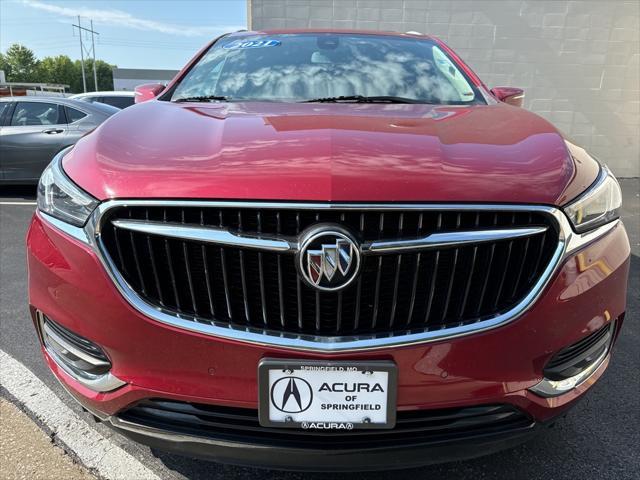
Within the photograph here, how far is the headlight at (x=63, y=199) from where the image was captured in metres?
1.49

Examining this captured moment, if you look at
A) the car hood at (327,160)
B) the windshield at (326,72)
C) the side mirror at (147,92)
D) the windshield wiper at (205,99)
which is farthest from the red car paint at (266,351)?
the side mirror at (147,92)

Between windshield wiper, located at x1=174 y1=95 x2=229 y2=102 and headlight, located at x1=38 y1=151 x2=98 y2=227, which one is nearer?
headlight, located at x1=38 y1=151 x2=98 y2=227

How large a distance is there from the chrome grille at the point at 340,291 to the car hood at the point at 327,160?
0.06 meters

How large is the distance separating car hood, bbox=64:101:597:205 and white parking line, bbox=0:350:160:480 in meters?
1.05

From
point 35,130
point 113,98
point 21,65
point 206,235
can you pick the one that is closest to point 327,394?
point 206,235

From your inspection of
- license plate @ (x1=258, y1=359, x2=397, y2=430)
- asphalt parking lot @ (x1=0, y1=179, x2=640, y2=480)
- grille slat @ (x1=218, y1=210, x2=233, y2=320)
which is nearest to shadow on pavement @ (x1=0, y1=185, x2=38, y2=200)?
asphalt parking lot @ (x1=0, y1=179, x2=640, y2=480)

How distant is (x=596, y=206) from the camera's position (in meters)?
1.58

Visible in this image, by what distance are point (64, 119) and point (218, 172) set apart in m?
6.85

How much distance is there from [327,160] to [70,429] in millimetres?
1595

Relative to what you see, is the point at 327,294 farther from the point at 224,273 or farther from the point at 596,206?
the point at 596,206

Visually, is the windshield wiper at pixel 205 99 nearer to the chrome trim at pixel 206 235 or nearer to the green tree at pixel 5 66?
the chrome trim at pixel 206 235

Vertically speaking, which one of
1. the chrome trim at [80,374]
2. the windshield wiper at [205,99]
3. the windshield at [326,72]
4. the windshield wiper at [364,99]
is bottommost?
the chrome trim at [80,374]

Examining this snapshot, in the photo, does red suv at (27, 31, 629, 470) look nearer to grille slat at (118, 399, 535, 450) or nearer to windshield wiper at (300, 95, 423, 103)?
grille slat at (118, 399, 535, 450)

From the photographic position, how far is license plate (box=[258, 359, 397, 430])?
1.39 meters
